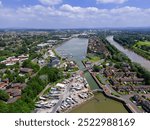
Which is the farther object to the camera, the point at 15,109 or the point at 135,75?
the point at 135,75

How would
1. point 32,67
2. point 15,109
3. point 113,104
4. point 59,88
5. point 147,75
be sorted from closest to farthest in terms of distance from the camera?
point 15,109, point 113,104, point 59,88, point 147,75, point 32,67

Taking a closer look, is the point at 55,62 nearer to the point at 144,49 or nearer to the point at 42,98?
the point at 42,98

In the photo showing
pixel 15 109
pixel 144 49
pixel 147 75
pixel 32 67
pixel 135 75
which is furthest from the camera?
pixel 144 49

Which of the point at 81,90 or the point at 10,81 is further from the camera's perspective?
the point at 10,81

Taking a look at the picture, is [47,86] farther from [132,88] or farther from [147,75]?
[147,75]

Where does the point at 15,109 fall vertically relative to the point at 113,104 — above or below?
above

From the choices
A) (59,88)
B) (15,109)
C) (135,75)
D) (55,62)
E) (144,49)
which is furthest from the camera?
(144,49)

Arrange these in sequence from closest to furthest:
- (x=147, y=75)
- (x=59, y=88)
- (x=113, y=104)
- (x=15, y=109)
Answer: (x=15, y=109), (x=113, y=104), (x=59, y=88), (x=147, y=75)

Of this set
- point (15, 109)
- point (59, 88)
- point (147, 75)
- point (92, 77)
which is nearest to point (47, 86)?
point (59, 88)

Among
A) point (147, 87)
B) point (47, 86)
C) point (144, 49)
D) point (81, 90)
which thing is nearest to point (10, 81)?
point (47, 86)
